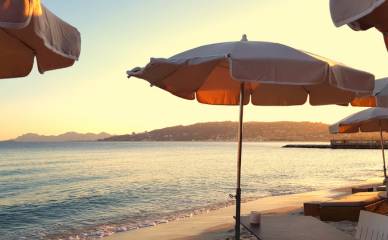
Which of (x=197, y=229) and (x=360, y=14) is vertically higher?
(x=360, y=14)

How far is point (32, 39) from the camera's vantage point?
3439 millimetres

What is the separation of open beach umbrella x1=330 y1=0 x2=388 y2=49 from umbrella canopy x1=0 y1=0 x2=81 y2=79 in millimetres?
1808

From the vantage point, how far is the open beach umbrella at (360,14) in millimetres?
2399

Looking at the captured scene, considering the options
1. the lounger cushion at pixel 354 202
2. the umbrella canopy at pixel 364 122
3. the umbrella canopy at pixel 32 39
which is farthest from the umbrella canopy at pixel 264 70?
the lounger cushion at pixel 354 202

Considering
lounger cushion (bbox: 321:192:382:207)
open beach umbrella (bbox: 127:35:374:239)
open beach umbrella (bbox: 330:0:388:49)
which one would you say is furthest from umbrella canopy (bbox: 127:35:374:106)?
lounger cushion (bbox: 321:192:382:207)

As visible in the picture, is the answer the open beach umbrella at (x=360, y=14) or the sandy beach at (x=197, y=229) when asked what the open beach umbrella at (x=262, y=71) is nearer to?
the open beach umbrella at (x=360, y=14)

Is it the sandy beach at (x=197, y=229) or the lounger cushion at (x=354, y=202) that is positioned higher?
the lounger cushion at (x=354, y=202)

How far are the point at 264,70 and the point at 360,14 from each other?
5.85 ft

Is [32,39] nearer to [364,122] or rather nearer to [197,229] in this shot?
[197,229]

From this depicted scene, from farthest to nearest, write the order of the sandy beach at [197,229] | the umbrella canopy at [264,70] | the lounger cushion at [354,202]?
the sandy beach at [197,229]
the lounger cushion at [354,202]
the umbrella canopy at [264,70]

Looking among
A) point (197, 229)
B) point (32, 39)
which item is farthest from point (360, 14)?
point (197, 229)

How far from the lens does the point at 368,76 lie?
4.76 metres

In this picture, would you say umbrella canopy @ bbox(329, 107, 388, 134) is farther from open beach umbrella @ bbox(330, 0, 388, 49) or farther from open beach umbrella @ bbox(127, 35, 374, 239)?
open beach umbrella @ bbox(330, 0, 388, 49)

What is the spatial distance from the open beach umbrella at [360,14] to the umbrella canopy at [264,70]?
1.16 meters
